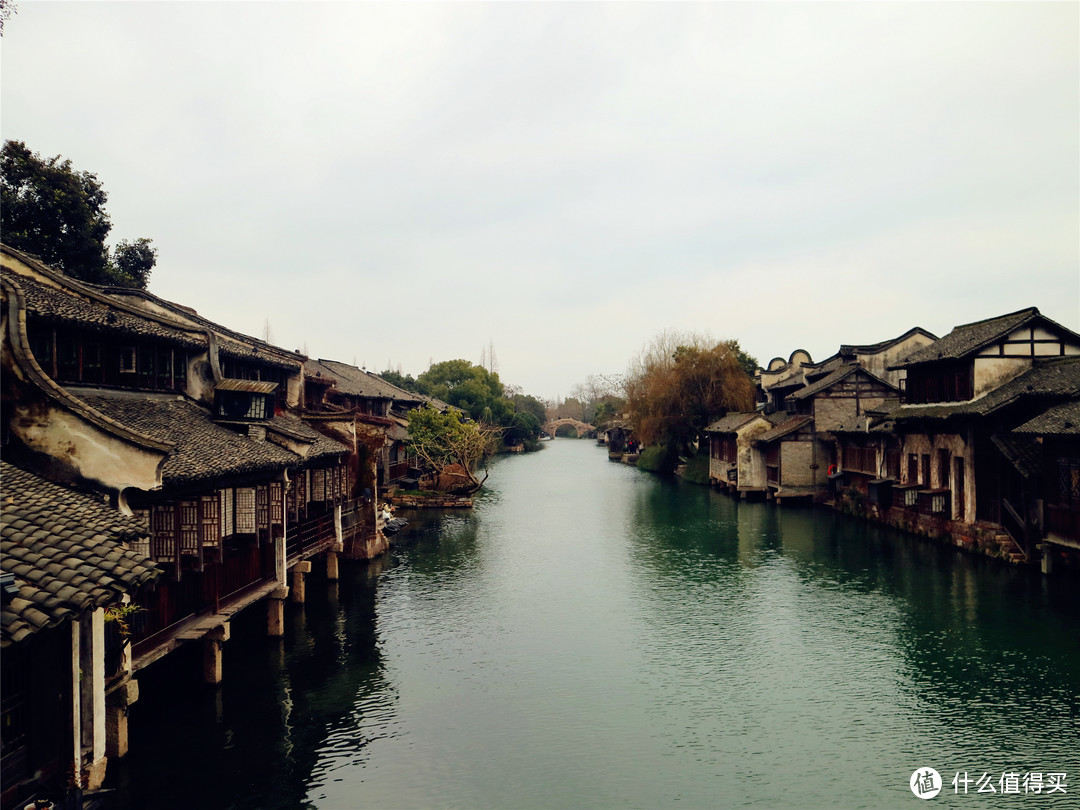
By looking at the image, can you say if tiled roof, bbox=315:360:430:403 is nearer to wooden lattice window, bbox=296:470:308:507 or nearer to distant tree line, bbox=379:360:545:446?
wooden lattice window, bbox=296:470:308:507

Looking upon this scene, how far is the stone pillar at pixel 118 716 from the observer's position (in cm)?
1489

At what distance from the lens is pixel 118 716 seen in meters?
15.2

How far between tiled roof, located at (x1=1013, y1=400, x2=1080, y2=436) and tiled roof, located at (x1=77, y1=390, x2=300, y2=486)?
27.6 metres

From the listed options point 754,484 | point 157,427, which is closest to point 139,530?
point 157,427

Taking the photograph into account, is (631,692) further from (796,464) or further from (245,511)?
(796,464)

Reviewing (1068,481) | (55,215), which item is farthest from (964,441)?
(55,215)

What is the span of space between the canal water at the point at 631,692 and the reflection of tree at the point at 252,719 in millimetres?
70

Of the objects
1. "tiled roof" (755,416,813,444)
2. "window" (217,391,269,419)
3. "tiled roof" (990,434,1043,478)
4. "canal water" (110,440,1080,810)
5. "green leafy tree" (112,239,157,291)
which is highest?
"green leafy tree" (112,239,157,291)

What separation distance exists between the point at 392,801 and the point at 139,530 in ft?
25.0

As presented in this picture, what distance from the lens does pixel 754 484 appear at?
2354 inches

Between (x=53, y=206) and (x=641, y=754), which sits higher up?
(x=53, y=206)

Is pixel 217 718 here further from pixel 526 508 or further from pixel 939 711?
pixel 526 508

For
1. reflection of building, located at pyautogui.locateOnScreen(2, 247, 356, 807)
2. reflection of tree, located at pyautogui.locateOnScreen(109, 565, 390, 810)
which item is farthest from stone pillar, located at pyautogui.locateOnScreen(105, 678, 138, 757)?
reflection of tree, located at pyautogui.locateOnScreen(109, 565, 390, 810)

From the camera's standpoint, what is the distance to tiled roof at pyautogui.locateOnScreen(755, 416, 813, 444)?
5478 cm
